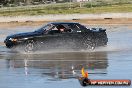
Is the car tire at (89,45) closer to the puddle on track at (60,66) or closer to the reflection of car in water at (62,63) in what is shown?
the puddle on track at (60,66)

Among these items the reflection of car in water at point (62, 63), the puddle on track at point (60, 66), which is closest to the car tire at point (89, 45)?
the puddle on track at point (60, 66)

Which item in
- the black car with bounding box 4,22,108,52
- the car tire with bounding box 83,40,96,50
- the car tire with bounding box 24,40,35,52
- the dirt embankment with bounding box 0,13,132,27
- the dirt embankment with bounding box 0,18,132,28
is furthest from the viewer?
the dirt embankment with bounding box 0,13,132,27

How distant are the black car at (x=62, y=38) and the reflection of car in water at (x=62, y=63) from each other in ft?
3.38

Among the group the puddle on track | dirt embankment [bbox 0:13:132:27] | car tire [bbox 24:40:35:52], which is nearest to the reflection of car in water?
the puddle on track

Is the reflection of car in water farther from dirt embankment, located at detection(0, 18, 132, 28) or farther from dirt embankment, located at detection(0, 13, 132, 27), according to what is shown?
dirt embankment, located at detection(0, 13, 132, 27)

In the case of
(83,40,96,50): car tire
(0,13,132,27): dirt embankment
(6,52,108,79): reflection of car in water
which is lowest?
(0,13,132,27): dirt embankment

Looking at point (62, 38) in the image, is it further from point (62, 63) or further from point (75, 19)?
point (75, 19)

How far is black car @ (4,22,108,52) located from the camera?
2425cm

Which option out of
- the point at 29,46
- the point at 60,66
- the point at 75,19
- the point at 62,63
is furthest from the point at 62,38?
the point at 75,19

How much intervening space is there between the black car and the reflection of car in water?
103 centimetres

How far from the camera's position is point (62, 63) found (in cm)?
1980

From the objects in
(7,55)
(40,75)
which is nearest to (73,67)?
(40,75)

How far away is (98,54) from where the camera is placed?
2278cm

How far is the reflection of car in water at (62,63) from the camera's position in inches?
681
